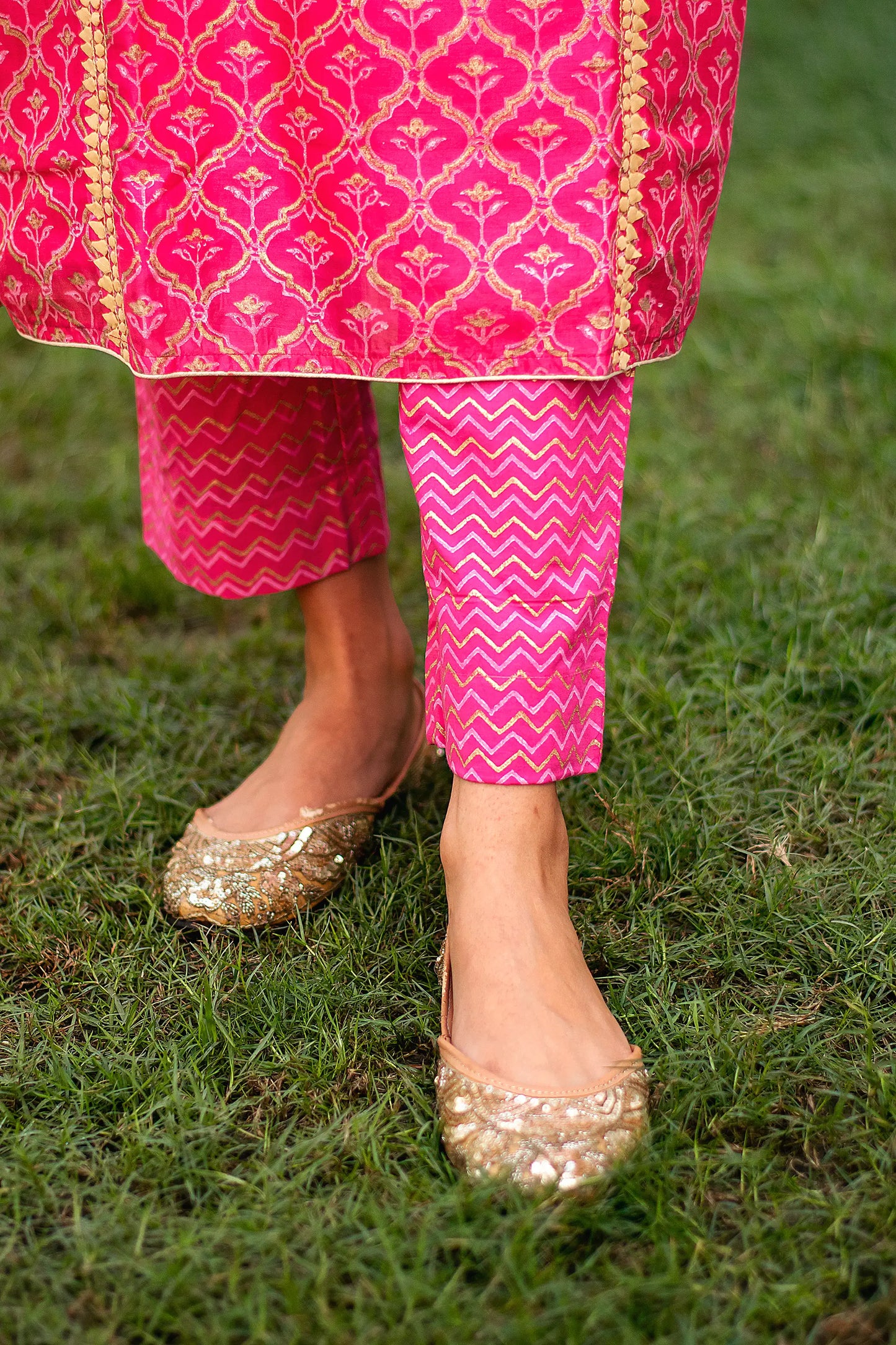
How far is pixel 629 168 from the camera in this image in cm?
91

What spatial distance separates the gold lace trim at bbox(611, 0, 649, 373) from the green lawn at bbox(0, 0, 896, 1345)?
1.93 ft

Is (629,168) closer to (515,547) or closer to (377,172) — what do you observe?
(377,172)

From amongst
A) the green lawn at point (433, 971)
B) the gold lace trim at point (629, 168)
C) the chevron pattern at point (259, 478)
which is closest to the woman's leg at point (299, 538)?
the chevron pattern at point (259, 478)

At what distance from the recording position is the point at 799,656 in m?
1.65

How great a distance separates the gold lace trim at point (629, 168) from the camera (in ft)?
2.90

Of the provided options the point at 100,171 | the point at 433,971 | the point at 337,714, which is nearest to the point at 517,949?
the point at 433,971

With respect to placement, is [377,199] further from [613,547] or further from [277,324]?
[613,547]

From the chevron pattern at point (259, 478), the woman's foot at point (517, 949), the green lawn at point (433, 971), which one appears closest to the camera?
the green lawn at point (433, 971)

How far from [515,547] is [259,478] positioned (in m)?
0.40

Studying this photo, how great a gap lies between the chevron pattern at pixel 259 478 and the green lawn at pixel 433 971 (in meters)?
0.32

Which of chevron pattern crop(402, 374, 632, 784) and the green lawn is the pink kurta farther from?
the green lawn

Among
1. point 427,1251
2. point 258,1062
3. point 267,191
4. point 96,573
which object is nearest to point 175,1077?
point 258,1062

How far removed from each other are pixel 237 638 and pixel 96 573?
0.32 meters

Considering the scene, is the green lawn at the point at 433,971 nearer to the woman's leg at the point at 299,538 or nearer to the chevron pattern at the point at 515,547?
the woman's leg at the point at 299,538
